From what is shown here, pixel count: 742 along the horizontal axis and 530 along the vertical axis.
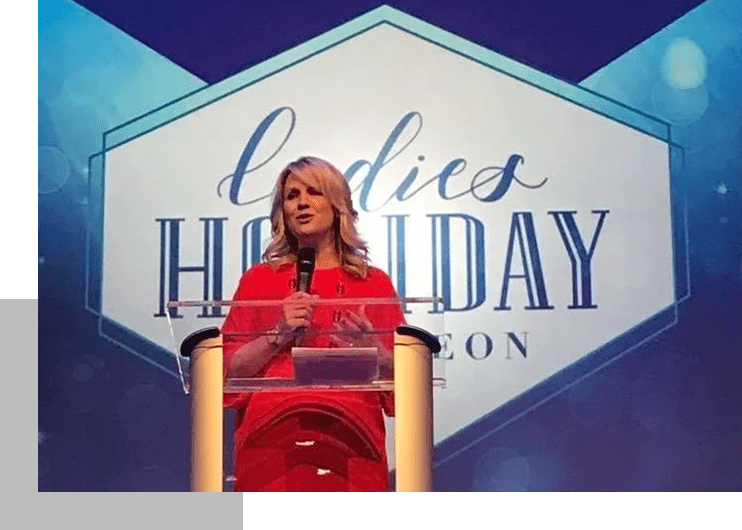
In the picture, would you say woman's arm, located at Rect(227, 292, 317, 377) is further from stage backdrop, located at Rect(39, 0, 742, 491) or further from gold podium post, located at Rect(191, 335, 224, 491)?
stage backdrop, located at Rect(39, 0, 742, 491)

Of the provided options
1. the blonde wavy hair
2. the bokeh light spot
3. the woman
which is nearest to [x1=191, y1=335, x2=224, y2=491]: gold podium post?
the woman

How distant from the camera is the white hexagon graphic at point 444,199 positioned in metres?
4.18

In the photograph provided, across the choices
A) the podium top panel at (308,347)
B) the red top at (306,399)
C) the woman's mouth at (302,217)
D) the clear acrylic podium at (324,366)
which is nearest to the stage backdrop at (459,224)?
the woman's mouth at (302,217)

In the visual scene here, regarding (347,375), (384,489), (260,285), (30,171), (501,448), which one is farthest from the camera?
(30,171)

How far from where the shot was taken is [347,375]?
106 inches

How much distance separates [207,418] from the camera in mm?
2451

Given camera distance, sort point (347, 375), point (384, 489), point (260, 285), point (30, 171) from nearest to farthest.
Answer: point (347, 375), point (384, 489), point (260, 285), point (30, 171)

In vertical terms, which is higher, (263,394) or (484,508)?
(263,394)

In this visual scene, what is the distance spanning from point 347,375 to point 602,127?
1973mm

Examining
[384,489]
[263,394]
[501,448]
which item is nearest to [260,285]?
[263,394]

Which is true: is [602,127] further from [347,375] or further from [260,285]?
[347,375]

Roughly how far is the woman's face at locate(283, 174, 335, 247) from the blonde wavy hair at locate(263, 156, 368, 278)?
1cm

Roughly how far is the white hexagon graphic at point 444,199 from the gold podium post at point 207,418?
1.70 metres

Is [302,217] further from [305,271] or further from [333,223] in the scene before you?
[305,271]
